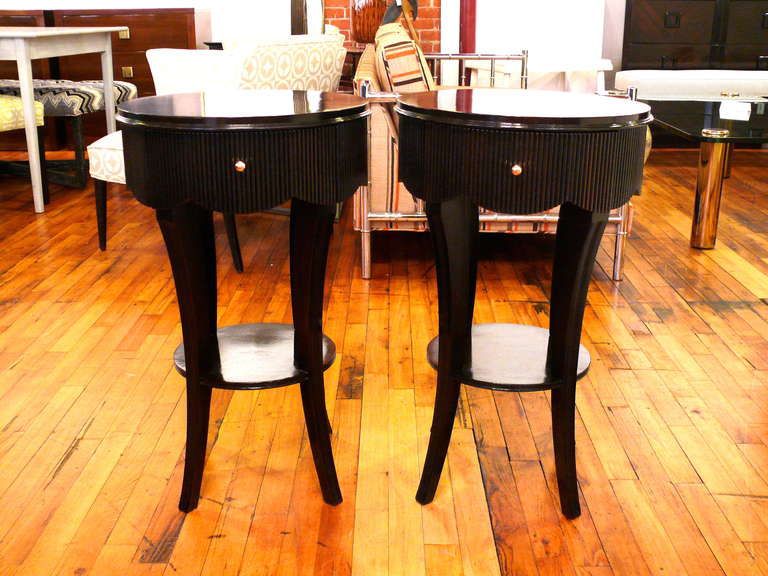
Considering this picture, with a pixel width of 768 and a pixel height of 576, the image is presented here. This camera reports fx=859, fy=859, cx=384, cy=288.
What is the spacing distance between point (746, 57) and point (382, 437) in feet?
16.6

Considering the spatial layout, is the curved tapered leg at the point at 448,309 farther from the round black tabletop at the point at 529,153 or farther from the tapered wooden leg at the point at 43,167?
the tapered wooden leg at the point at 43,167

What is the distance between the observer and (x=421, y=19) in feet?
18.9

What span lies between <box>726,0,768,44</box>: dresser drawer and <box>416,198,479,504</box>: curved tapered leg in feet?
16.2

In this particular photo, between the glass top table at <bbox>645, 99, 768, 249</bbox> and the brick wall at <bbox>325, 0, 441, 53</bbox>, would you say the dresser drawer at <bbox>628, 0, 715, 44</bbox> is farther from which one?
the glass top table at <bbox>645, 99, 768, 249</bbox>

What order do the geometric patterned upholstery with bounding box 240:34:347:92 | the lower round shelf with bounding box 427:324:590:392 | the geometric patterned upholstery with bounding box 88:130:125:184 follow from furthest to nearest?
the geometric patterned upholstery with bounding box 88:130:125:184, the geometric patterned upholstery with bounding box 240:34:347:92, the lower round shelf with bounding box 427:324:590:392

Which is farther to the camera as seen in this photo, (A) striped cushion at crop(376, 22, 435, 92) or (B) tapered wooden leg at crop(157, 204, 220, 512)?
(A) striped cushion at crop(376, 22, 435, 92)

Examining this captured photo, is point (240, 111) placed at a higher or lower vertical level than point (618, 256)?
higher

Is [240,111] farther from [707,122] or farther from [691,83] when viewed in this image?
[691,83]

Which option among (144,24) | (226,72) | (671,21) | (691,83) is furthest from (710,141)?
(144,24)

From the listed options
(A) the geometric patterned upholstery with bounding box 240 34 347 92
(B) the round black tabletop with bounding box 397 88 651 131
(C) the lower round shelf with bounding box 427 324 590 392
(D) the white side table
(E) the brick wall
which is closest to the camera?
(B) the round black tabletop with bounding box 397 88 651 131

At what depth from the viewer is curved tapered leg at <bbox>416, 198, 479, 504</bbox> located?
175 centimetres

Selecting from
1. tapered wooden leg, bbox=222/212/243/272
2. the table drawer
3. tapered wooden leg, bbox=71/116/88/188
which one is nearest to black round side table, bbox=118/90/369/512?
tapered wooden leg, bbox=222/212/243/272

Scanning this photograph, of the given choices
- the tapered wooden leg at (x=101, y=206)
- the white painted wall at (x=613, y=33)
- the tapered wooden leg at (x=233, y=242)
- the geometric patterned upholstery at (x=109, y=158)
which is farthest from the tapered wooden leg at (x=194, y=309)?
the white painted wall at (x=613, y=33)

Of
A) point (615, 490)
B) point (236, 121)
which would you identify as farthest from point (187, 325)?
point (615, 490)
